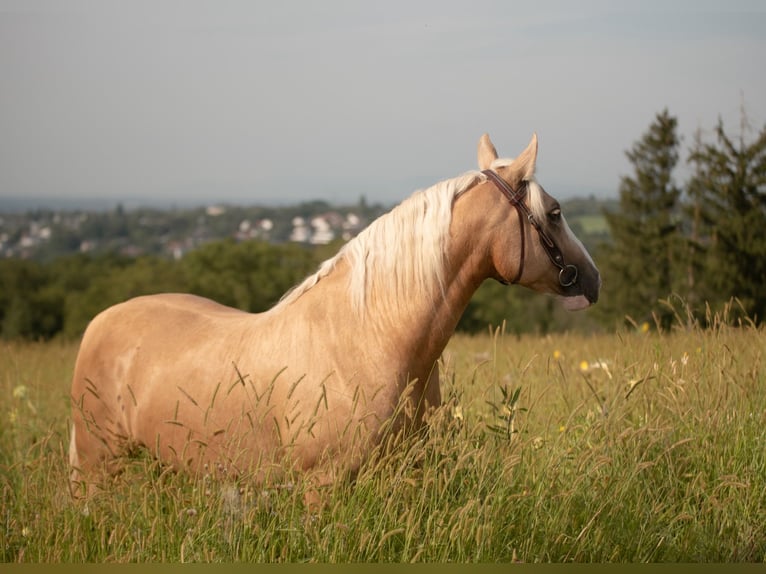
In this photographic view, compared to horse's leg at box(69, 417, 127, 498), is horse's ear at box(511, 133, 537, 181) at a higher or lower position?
higher

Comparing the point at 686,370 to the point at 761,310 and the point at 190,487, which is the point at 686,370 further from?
the point at 761,310

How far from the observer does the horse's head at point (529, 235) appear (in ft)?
13.7

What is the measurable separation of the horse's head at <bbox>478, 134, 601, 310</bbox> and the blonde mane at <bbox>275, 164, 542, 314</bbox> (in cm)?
4

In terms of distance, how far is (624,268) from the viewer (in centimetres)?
4153

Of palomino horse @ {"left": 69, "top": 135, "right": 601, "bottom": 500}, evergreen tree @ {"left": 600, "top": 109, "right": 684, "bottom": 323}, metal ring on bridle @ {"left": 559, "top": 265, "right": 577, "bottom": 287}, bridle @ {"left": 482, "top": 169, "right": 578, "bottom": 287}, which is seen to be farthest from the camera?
evergreen tree @ {"left": 600, "top": 109, "right": 684, "bottom": 323}

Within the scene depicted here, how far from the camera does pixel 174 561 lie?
3.62 meters

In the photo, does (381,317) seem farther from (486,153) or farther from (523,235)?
(486,153)

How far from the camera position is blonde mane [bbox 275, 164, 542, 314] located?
13.6 ft

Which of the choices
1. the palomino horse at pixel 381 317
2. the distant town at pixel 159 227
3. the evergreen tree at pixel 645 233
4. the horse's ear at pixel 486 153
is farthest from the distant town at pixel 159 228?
the palomino horse at pixel 381 317

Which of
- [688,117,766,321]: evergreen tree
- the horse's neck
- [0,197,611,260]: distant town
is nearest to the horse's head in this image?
the horse's neck

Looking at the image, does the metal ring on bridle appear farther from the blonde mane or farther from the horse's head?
the blonde mane

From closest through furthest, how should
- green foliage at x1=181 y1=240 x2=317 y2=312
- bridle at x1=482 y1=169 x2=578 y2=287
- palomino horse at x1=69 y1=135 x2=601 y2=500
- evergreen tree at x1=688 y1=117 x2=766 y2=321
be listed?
palomino horse at x1=69 y1=135 x2=601 y2=500
bridle at x1=482 y1=169 x2=578 y2=287
evergreen tree at x1=688 y1=117 x2=766 y2=321
green foliage at x1=181 y1=240 x2=317 y2=312

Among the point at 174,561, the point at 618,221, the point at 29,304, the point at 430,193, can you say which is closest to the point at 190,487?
the point at 174,561

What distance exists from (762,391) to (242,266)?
53.9 metres
